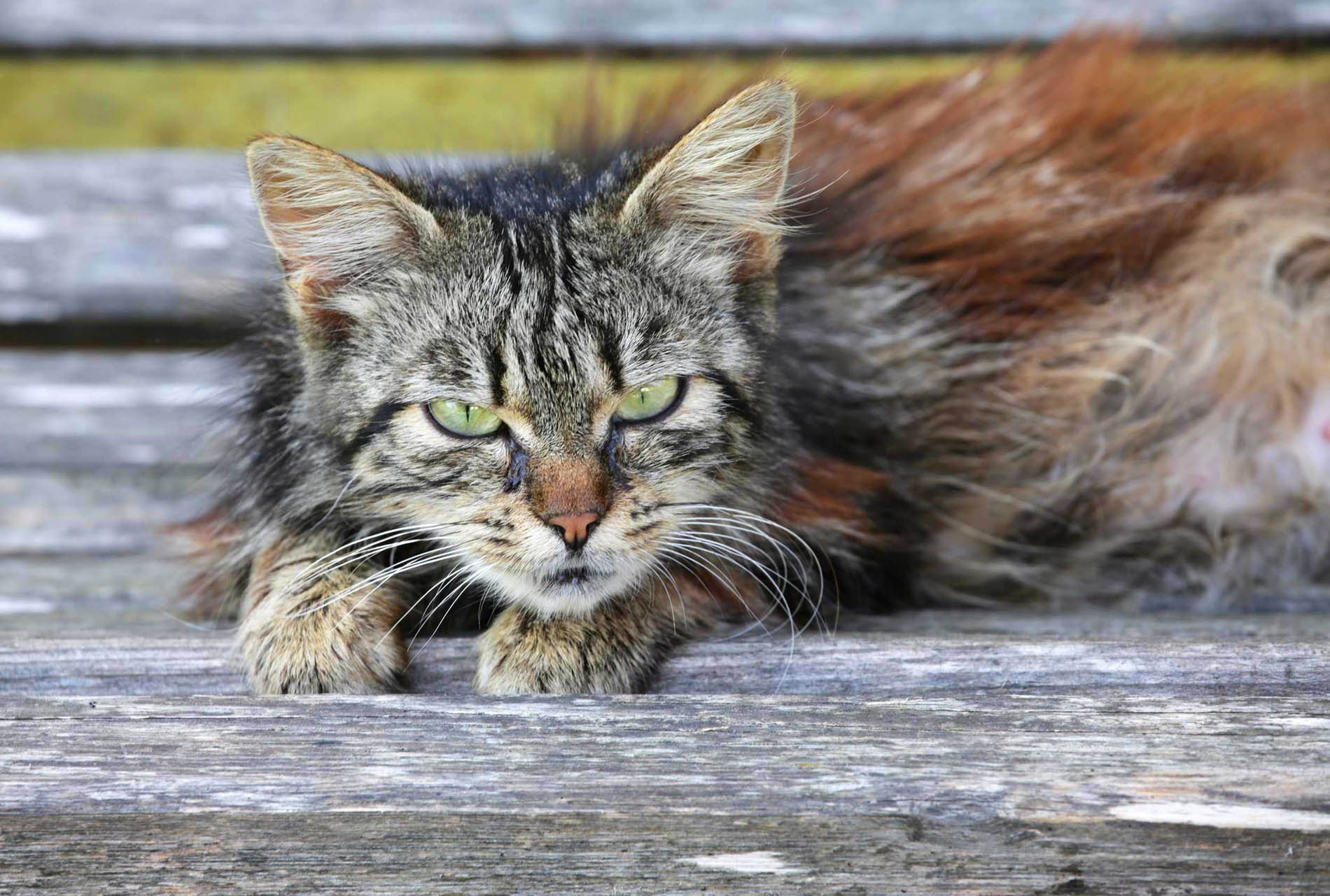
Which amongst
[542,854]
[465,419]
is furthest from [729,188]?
[542,854]

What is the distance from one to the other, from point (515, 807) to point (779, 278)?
1009mm

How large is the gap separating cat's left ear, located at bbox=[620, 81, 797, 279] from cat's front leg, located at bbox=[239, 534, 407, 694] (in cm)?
60

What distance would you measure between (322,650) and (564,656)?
297 millimetres

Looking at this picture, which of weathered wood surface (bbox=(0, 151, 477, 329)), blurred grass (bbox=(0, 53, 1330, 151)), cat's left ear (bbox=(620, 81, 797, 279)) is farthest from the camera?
blurred grass (bbox=(0, 53, 1330, 151))

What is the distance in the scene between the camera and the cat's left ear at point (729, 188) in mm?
1456

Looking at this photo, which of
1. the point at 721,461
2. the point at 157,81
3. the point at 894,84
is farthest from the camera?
the point at 157,81

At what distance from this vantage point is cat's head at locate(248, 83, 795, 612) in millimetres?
1403

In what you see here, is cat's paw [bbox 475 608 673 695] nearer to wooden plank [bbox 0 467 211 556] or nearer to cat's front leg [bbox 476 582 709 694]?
cat's front leg [bbox 476 582 709 694]

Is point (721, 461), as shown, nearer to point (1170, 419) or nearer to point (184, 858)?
point (184, 858)

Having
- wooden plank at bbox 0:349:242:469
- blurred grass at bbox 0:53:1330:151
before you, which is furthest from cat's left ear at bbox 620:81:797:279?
blurred grass at bbox 0:53:1330:151

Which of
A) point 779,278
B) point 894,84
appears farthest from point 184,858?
point 894,84

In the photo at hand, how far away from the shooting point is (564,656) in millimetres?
1386

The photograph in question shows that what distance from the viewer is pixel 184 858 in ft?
3.76

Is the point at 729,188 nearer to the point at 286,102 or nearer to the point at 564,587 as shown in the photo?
the point at 564,587
